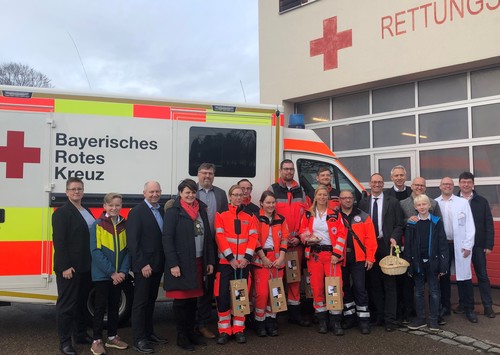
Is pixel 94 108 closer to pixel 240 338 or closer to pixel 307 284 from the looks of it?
pixel 240 338

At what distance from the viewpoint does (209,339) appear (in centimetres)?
488

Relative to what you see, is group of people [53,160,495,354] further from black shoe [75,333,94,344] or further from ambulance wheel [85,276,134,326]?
ambulance wheel [85,276,134,326]

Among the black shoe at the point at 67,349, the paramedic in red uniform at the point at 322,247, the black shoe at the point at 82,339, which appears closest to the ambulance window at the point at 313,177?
the paramedic in red uniform at the point at 322,247

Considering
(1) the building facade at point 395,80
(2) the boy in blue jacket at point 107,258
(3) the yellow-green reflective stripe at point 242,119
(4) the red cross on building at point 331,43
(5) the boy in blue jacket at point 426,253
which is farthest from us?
(4) the red cross on building at point 331,43

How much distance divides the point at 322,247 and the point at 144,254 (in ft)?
6.12

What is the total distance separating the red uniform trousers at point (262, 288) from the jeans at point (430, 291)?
5.21ft

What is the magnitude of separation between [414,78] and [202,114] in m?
4.80

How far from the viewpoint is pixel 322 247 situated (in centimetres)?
499

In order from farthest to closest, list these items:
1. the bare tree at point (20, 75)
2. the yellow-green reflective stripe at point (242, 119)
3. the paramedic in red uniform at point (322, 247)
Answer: the bare tree at point (20, 75)
the yellow-green reflective stripe at point (242, 119)
the paramedic in red uniform at point (322, 247)

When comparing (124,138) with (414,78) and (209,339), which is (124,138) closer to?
(209,339)

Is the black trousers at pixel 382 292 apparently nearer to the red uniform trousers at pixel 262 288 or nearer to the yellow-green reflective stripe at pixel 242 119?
the red uniform trousers at pixel 262 288

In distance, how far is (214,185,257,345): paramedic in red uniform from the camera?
4.69 m

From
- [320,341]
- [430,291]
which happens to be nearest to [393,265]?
[430,291]

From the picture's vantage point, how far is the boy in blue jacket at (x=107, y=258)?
437 cm
